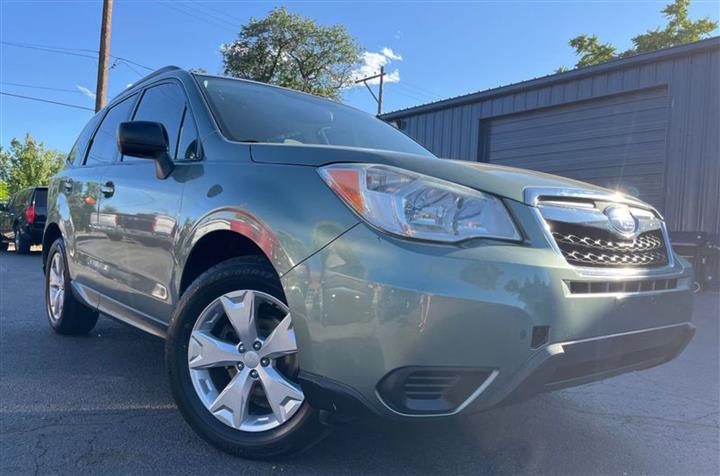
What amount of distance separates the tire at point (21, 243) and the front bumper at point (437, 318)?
14.3 meters

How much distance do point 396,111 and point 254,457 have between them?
13933mm

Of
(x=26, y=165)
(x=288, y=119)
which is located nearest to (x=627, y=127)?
(x=288, y=119)

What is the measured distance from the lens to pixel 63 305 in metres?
4.41

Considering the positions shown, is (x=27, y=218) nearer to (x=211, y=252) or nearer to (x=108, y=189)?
(x=108, y=189)

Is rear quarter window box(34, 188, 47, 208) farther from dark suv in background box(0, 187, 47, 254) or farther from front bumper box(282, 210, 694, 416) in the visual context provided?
front bumper box(282, 210, 694, 416)

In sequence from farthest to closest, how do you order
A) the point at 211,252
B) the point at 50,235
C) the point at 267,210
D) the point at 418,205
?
the point at 50,235
the point at 211,252
the point at 267,210
the point at 418,205

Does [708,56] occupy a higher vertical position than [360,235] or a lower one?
higher

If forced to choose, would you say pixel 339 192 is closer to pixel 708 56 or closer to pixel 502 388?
pixel 502 388

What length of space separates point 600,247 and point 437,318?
804 mm

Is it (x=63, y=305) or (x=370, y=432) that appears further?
(x=63, y=305)

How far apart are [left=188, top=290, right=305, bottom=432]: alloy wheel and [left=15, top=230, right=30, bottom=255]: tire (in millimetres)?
13582

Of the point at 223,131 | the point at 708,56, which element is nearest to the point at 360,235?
the point at 223,131

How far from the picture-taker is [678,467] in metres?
2.47

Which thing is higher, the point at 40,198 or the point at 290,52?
the point at 290,52
